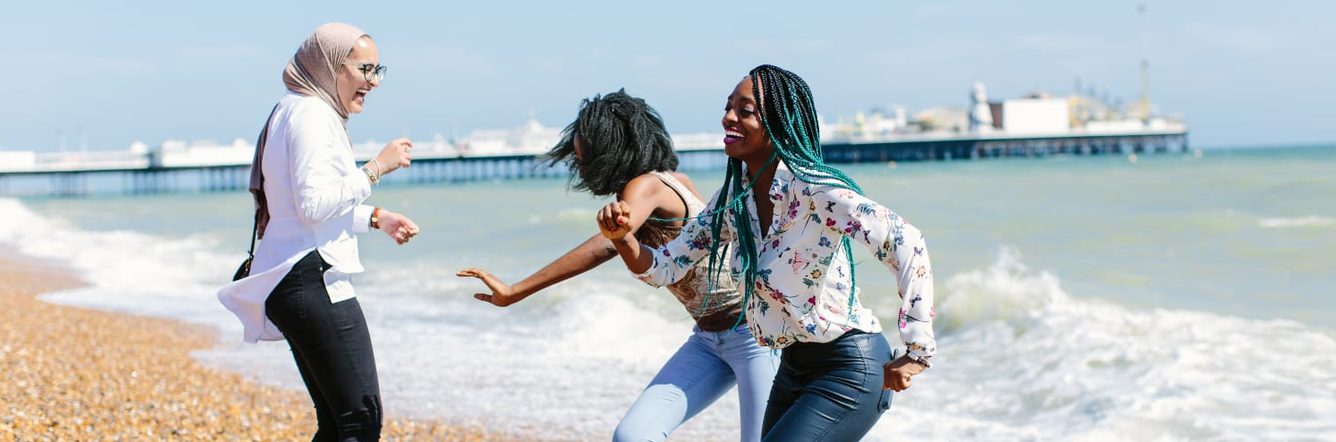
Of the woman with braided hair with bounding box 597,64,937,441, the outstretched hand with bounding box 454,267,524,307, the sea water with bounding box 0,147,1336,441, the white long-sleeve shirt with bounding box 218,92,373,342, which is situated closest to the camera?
the woman with braided hair with bounding box 597,64,937,441

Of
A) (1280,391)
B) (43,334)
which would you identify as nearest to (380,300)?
(43,334)

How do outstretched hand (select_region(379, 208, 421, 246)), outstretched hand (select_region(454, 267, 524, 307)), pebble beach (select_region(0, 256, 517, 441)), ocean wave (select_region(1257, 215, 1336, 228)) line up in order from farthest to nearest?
ocean wave (select_region(1257, 215, 1336, 228)) → pebble beach (select_region(0, 256, 517, 441)) → outstretched hand (select_region(379, 208, 421, 246)) → outstretched hand (select_region(454, 267, 524, 307))

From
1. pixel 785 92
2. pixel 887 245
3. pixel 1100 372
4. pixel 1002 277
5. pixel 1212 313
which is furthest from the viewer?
pixel 1002 277

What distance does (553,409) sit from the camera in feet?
22.8

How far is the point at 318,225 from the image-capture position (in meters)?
3.01

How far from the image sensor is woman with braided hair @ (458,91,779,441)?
10.8 feet

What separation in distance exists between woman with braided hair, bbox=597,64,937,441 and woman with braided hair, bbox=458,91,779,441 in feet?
1.13

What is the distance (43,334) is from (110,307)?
10.8 ft

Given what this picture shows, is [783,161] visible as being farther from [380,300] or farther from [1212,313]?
[380,300]

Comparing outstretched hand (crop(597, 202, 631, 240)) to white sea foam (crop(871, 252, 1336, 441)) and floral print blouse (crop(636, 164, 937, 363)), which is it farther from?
white sea foam (crop(871, 252, 1336, 441))

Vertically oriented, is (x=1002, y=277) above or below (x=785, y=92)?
below

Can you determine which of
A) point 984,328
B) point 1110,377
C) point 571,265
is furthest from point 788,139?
point 984,328

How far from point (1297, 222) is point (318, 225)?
Result: 1967cm

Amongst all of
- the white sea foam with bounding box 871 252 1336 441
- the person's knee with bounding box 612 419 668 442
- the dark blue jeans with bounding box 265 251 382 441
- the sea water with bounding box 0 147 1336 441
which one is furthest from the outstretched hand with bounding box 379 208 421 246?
the white sea foam with bounding box 871 252 1336 441
